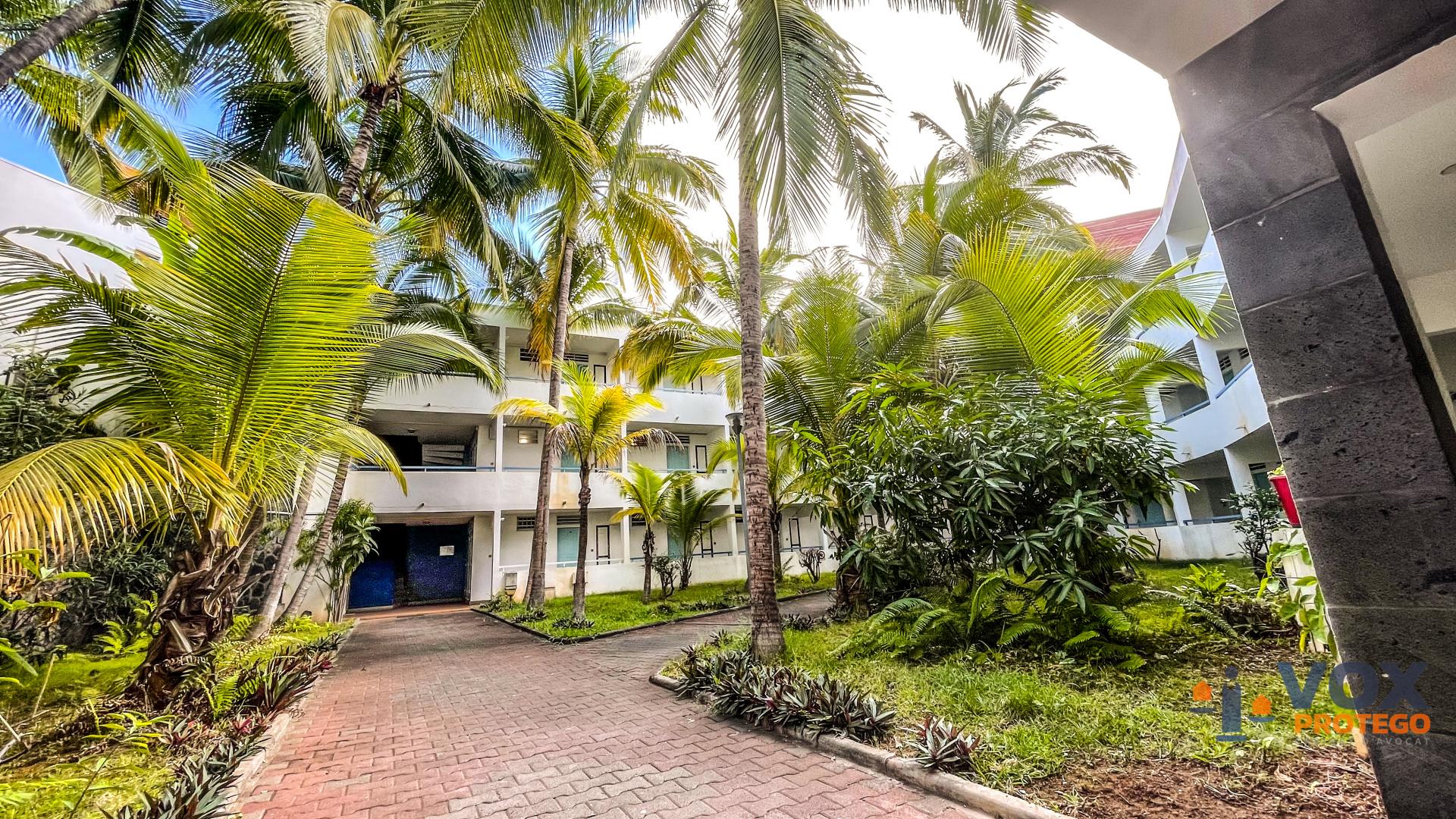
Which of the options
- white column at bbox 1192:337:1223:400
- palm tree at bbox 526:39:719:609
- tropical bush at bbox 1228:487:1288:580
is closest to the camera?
tropical bush at bbox 1228:487:1288:580

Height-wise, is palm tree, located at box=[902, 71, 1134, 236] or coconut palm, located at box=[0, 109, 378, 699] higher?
palm tree, located at box=[902, 71, 1134, 236]

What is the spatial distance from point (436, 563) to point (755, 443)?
56.1 feet

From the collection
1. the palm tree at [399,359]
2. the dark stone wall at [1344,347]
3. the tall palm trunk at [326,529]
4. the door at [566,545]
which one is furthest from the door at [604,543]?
the dark stone wall at [1344,347]

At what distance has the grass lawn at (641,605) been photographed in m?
10.7

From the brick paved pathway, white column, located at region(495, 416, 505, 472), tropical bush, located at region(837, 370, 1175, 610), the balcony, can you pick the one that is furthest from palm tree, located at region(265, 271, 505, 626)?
the balcony

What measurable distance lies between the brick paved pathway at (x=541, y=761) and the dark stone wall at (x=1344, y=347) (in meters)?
2.08

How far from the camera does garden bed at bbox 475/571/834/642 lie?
10.2m

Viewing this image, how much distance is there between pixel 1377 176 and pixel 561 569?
17690 millimetres

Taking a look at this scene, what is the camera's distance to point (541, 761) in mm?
3979

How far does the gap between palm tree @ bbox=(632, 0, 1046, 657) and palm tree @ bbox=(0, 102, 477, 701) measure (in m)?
3.63

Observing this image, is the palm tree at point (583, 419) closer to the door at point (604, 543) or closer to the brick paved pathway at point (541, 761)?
the brick paved pathway at point (541, 761)

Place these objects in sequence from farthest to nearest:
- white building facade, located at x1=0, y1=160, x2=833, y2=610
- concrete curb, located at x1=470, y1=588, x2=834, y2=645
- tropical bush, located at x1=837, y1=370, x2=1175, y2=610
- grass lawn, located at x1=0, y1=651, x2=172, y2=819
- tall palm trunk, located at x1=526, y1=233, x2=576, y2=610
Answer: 1. white building facade, located at x1=0, y1=160, x2=833, y2=610
2. tall palm trunk, located at x1=526, y1=233, x2=576, y2=610
3. concrete curb, located at x1=470, y1=588, x2=834, y2=645
4. tropical bush, located at x1=837, y1=370, x2=1175, y2=610
5. grass lawn, located at x1=0, y1=651, x2=172, y2=819

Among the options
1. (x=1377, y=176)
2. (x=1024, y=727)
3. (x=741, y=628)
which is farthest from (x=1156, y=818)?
(x=741, y=628)

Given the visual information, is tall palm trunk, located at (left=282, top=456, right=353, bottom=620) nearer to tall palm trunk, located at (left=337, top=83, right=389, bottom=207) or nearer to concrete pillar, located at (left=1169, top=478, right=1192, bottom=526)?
tall palm trunk, located at (left=337, top=83, right=389, bottom=207)
